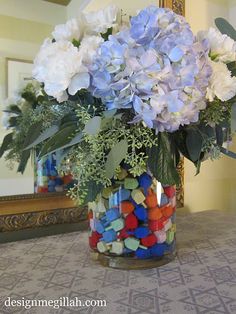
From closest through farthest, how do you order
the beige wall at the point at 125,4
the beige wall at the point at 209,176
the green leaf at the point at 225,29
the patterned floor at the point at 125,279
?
1. the patterned floor at the point at 125,279
2. the green leaf at the point at 225,29
3. the beige wall at the point at 125,4
4. the beige wall at the point at 209,176

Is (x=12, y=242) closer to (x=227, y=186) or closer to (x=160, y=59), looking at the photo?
(x=160, y=59)

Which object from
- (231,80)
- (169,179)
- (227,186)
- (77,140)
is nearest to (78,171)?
(77,140)

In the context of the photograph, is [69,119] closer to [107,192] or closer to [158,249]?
[107,192]

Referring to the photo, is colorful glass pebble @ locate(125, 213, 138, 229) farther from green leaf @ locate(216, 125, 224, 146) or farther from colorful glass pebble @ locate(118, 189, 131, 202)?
green leaf @ locate(216, 125, 224, 146)

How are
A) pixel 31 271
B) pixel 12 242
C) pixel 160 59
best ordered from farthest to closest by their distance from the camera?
1. pixel 12 242
2. pixel 31 271
3. pixel 160 59

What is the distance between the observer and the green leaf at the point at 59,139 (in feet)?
1.82

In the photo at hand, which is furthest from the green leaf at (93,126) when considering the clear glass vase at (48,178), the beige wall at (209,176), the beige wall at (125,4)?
the beige wall at (209,176)

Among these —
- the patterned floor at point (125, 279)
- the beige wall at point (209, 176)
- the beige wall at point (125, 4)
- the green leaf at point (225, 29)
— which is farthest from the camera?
the beige wall at point (209, 176)

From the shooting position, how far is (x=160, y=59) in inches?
20.1

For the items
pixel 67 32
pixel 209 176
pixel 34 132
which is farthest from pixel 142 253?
pixel 209 176

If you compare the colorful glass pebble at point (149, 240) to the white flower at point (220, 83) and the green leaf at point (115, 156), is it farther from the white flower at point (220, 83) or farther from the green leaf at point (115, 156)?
the white flower at point (220, 83)

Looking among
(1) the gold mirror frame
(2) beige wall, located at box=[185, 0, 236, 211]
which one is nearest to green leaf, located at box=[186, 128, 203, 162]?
(1) the gold mirror frame

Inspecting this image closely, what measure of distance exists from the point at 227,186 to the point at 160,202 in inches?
33.5

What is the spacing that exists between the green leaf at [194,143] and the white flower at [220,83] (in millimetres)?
75
